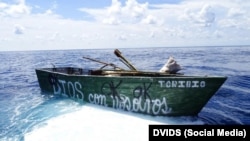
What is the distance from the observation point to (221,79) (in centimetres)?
1034

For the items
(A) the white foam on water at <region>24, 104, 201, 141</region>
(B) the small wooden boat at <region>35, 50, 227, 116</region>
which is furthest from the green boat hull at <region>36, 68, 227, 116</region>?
(A) the white foam on water at <region>24, 104, 201, 141</region>

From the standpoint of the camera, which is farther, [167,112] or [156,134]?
[167,112]

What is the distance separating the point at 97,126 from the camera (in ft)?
34.0

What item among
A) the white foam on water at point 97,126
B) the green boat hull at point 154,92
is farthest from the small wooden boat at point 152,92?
the white foam on water at point 97,126

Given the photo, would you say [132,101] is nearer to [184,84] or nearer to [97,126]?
[97,126]

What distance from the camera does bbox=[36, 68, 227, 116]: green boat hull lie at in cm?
1054

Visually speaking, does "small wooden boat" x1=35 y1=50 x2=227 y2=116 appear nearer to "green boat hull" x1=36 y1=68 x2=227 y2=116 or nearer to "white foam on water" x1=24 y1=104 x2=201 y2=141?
"green boat hull" x1=36 y1=68 x2=227 y2=116

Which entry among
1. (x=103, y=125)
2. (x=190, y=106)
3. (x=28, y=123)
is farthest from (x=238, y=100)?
(x=28, y=123)

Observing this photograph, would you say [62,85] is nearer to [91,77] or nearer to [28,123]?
[91,77]

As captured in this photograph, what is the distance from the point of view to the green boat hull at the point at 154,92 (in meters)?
10.5

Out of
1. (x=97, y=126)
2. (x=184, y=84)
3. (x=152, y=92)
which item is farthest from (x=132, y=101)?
(x=184, y=84)

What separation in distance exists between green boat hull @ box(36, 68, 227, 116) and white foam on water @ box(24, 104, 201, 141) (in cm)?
34

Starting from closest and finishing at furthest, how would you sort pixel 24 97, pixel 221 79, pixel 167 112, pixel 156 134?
1. pixel 156 134
2. pixel 221 79
3. pixel 167 112
4. pixel 24 97

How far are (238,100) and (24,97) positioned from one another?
12.2 meters
